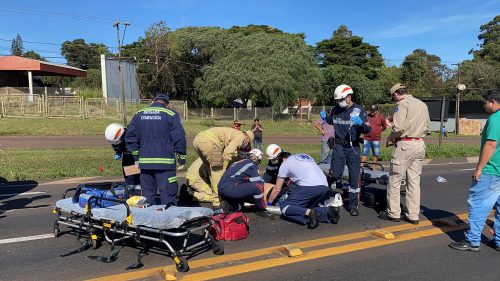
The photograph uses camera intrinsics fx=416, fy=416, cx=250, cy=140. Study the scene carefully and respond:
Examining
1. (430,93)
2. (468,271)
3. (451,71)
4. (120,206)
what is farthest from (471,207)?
(451,71)

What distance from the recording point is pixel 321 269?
14.6 feet

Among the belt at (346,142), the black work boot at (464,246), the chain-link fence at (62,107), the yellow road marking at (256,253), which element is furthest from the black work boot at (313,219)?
the chain-link fence at (62,107)

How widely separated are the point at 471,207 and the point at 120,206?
14.1 ft

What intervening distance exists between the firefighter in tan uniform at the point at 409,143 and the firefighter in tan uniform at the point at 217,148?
252cm

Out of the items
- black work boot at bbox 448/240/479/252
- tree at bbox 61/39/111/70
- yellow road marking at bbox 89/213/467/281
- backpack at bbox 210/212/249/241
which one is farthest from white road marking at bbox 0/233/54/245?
tree at bbox 61/39/111/70

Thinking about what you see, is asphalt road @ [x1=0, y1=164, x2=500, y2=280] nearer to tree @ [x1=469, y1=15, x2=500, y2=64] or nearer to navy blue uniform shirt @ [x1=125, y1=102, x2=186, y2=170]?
navy blue uniform shirt @ [x1=125, y1=102, x2=186, y2=170]

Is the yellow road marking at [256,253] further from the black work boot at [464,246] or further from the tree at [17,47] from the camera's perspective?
the tree at [17,47]

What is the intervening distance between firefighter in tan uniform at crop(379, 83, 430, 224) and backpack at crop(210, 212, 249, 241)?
8.14 feet

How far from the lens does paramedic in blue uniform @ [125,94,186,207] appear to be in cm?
567

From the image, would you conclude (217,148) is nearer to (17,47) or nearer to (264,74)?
(264,74)

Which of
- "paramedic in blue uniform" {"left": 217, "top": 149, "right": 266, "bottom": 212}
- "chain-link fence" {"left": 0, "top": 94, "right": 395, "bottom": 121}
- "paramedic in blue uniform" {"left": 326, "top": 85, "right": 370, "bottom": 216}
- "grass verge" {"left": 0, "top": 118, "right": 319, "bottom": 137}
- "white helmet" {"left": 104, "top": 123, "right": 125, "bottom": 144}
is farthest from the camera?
"chain-link fence" {"left": 0, "top": 94, "right": 395, "bottom": 121}

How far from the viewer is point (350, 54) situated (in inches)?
2415

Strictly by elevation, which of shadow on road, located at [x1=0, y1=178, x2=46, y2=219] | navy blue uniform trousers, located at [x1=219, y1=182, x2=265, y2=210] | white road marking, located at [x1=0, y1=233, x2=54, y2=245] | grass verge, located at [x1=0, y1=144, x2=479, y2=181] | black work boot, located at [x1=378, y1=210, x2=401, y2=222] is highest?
navy blue uniform trousers, located at [x1=219, y1=182, x2=265, y2=210]

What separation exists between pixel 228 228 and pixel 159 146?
1.45 meters
